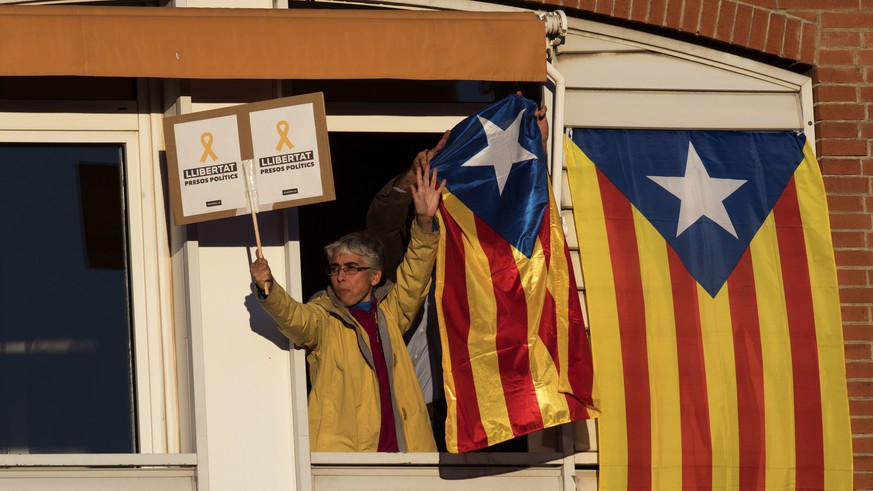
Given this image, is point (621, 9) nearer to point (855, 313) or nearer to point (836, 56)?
point (836, 56)

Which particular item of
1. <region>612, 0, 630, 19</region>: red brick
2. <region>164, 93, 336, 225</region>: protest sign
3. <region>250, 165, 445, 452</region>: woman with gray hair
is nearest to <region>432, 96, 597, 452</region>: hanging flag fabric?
<region>250, 165, 445, 452</region>: woman with gray hair

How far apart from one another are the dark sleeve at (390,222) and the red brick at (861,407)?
217 centimetres

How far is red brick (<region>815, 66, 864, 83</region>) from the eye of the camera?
7453 mm

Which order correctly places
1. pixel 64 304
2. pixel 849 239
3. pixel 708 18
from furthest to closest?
pixel 708 18 < pixel 849 239 < pixel 64 304

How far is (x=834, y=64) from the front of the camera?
24.5 feet

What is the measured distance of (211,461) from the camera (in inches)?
261

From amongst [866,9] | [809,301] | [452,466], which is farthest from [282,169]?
[866,9]

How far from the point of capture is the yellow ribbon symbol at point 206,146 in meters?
6.67

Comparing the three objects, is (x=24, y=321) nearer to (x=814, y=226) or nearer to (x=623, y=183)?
(x=623, y=183)

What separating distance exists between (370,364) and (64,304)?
1.42m

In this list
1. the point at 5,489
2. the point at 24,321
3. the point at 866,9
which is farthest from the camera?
the point at 866,9

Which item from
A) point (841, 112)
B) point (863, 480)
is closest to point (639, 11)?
point (841, 112)

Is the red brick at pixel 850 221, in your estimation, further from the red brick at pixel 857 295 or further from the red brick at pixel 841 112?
the red brick at pixel 841 112

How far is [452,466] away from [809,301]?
180cm
